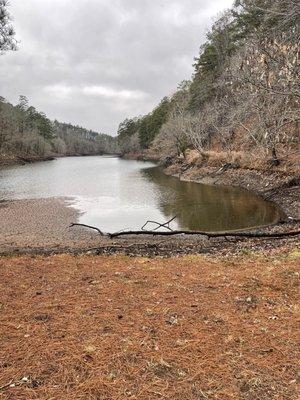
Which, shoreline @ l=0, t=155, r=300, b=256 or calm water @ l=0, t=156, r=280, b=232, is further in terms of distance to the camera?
calm water @ l=0, t=156, r=280, b=232

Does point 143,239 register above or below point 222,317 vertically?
below

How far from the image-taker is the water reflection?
59.6ft

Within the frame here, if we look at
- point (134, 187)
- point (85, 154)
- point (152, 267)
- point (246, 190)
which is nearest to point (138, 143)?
point (85, 154)

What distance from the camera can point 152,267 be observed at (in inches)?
331

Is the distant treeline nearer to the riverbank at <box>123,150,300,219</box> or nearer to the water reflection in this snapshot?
the riverbank at <box>123,150,300,219</box>

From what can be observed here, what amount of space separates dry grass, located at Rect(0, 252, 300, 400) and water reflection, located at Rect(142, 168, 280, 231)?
10338 mm

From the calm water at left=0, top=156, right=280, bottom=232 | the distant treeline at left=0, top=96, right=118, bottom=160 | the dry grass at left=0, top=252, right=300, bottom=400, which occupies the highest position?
the distant treeline at left=0, top=96, right=118, bottom=160

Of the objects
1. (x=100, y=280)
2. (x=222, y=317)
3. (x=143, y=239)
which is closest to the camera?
(x=222, y=317)

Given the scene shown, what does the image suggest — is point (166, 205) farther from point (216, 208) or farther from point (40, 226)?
point (40, 226)

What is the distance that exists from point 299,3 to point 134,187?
2546cm

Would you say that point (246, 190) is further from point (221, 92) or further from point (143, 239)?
point (221, 92)

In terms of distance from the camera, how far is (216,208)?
2223 cm

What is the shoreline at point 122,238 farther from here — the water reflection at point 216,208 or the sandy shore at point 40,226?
the water reflection at point 216,208

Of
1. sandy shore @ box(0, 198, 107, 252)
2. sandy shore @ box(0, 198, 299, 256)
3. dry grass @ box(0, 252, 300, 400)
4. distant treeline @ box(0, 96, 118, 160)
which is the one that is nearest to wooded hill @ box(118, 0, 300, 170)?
sandy shore @ box(0, 198, 299, 256)
